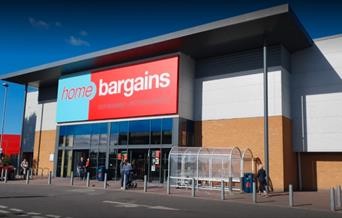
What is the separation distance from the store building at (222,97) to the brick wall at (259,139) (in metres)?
0.06

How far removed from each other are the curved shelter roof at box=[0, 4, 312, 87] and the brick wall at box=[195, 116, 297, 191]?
16.2 feet

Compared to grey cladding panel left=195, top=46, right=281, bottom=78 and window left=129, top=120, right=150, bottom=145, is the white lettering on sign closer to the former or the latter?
window left=129, top=120, right=150, bottom=145

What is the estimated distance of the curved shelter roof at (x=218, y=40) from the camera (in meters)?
21.1

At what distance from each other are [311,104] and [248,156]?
544 cm

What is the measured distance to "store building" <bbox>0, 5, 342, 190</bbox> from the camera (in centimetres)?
2311

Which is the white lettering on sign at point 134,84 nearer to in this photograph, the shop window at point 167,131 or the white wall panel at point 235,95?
the shop window at point 167,131

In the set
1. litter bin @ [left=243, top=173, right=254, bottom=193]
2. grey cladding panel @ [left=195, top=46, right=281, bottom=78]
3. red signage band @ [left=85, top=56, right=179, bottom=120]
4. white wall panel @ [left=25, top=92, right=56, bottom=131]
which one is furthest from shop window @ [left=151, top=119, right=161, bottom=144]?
white wall panel @ [left=25, top=92, right=56, bottom=131]

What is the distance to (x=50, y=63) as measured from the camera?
3131 cm

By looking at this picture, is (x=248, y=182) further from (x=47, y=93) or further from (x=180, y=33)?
(x=47, y=93)

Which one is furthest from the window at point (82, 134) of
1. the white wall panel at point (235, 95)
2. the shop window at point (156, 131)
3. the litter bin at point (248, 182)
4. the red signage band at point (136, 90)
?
the litter bin at point (248, 182)

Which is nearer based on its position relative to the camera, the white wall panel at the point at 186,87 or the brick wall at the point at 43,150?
the white wall panel at the point at 186,87

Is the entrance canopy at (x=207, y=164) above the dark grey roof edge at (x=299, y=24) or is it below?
below

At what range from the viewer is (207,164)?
22578mm

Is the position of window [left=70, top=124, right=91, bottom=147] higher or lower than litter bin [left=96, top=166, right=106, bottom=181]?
higher
